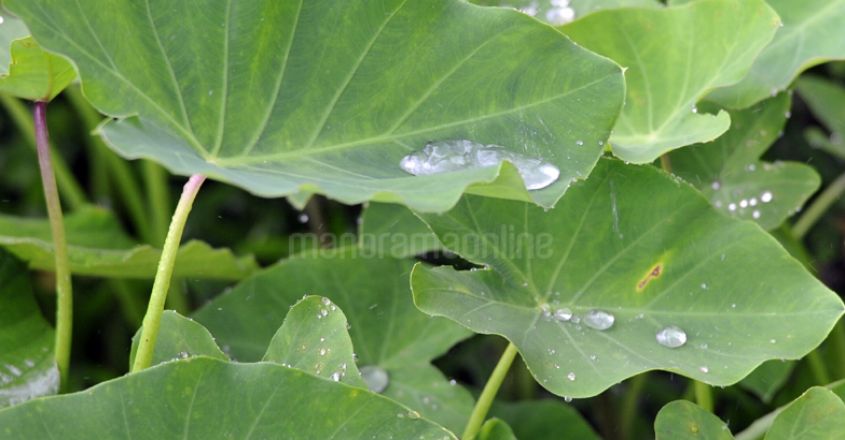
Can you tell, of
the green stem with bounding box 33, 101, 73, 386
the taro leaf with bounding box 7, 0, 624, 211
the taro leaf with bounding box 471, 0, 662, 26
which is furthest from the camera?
the taro leaf with bounding box 471, 0, 662, 26

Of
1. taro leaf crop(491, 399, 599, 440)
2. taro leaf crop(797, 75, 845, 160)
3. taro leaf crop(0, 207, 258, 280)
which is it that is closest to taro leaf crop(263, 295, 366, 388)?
taro leaf crop(0, 207, 258, 280)

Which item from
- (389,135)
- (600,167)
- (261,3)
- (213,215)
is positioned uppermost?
(261,3)

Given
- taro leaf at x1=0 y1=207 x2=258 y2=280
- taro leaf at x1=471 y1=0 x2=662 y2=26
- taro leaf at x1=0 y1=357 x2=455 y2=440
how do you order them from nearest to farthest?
taro leaf at x1=0 y1=357 x2=455 y2=440
taro leaf at x1=0 y1=207 x2=258 y2=280
taro leaf at x1=471 y1=0 x2=662 y2=26

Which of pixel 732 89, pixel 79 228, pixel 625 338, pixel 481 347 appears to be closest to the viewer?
pixel 625 338

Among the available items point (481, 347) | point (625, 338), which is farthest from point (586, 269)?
point (481, 347)

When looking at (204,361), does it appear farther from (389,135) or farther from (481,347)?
(481,347)

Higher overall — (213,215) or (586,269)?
(586,269)

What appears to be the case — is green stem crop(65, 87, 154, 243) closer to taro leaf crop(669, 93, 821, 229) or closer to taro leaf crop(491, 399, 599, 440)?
taro leaf crop(491, 399, 599, 440)
